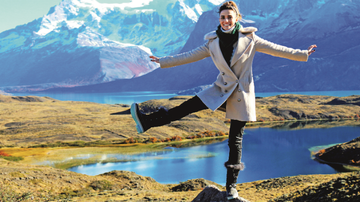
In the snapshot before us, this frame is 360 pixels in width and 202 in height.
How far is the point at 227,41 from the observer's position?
162 inches

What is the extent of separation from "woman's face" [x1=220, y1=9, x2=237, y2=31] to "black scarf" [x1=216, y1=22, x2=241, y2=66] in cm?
8

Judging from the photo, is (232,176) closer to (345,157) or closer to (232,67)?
(232,67)

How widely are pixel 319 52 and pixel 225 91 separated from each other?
189716 mm

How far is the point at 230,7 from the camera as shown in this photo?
13.1 feet

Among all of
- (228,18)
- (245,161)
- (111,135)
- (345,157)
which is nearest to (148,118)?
(228,18)

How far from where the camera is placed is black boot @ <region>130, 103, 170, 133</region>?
436 centimetres

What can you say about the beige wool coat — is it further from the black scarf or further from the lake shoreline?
the lake shoreline

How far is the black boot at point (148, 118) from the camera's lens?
436 centimetres

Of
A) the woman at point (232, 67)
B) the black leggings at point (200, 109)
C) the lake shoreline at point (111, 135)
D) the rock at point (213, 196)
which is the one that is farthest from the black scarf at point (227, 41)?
the lake shoreline at point (111, 135)

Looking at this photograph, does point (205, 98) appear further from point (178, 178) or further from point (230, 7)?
point (178, 178)

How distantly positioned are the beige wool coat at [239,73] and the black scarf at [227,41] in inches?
2.0

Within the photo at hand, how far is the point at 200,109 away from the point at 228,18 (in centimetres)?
123

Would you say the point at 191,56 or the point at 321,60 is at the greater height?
the point at 321,60

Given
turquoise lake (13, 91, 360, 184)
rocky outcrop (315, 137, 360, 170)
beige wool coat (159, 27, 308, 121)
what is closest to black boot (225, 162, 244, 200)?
beige wool coat (159, 27, 308, 121)
